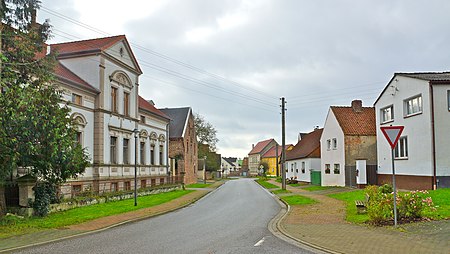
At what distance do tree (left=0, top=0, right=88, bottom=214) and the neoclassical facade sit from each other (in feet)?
27.0

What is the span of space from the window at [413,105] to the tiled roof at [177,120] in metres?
31.6

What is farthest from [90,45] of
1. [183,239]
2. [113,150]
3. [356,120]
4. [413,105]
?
[356,120]

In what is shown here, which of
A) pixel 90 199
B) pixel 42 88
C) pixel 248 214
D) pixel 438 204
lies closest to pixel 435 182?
pixel 438 204

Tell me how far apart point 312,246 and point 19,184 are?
12.4 m

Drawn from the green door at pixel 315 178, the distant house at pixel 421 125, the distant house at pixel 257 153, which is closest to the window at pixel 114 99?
the distant house at pixel 421 125

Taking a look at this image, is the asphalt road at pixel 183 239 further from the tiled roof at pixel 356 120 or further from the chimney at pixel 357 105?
the chimney at pixel 357 105

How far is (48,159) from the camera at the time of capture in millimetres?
16391

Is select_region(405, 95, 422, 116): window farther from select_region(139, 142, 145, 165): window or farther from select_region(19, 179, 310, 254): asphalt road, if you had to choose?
select_region(139, 142, 145, 165): window

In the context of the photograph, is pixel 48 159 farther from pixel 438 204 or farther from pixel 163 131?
pixel 163 131

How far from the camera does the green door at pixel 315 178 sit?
4197 centimetres

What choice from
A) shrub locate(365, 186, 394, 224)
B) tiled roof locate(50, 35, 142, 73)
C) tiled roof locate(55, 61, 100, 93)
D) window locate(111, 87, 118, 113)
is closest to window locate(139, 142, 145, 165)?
window locate(111, 87, 118, 113)

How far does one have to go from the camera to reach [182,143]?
53.7 meters

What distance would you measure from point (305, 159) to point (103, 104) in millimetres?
25199

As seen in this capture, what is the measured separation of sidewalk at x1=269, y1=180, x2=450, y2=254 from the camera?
9.53 m
